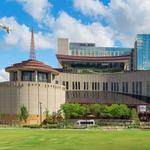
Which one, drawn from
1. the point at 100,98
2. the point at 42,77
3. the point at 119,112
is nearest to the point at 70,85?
the point at 100,98

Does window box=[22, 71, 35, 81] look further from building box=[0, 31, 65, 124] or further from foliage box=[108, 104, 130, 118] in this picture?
foliage box=[108, 104, 130, 118]

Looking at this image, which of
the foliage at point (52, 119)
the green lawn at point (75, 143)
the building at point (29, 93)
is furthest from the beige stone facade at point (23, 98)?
the green lawn at point (75, 143)

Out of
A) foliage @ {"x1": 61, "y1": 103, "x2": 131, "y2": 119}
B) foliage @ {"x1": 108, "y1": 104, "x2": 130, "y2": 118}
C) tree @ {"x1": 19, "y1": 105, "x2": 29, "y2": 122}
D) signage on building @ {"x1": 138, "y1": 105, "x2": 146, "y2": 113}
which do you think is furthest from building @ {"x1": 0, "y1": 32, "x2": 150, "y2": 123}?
foliage @ {"x1": 108, "y1": 104, "x2": 130, "y2": 118}

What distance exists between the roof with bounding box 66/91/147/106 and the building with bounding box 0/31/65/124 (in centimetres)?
1269

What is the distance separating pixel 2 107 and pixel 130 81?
163 ft

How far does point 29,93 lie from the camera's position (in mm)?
134875

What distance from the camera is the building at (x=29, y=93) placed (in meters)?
134

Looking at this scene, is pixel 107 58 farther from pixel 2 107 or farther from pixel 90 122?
pixel 90 122

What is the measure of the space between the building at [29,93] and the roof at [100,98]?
41.6 feet

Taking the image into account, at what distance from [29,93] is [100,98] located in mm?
31204

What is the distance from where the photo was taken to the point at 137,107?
488 feet

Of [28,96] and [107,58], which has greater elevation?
[107,58]

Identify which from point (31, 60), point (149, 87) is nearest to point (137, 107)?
point (149, 87)

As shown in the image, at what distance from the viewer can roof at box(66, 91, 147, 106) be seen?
152 meters
